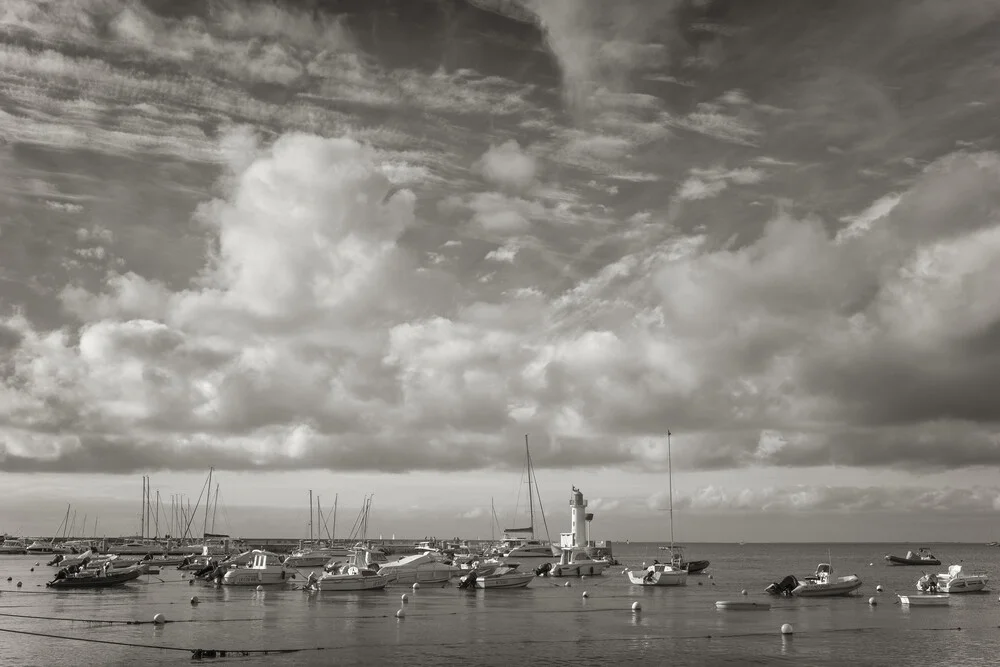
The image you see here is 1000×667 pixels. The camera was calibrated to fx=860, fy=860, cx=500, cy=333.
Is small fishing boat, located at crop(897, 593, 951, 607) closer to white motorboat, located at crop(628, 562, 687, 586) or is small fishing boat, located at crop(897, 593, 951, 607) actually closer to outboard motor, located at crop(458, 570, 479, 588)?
white motorboat, located at crop(628, 562, 687, 586)

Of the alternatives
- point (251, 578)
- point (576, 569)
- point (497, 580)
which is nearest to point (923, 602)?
point (497, 580)

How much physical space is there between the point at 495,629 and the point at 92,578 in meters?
56.5

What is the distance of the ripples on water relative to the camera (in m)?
39.5

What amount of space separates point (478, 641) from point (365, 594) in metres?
37.1

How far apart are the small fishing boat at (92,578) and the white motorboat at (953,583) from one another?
8185cm

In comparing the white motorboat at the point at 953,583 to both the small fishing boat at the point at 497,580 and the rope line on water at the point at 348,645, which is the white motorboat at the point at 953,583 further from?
the small fishing boat at the point at 497,580

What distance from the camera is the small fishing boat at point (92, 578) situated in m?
86.5

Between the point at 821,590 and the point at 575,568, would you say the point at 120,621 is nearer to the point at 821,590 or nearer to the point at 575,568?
the point at 821,590

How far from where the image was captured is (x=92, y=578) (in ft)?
288

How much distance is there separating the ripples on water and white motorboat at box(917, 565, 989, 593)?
3.37 m

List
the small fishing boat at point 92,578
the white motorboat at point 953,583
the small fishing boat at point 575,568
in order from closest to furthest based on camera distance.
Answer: the white motorboat at point 953,583
the small fishing boat at point 92,578
the small fishing boat at point 575,568

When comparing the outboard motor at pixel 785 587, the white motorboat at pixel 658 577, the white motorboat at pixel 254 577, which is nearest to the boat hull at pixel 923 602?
the outboard motor at pixel 785 587

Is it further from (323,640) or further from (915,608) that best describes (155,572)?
(915,608)

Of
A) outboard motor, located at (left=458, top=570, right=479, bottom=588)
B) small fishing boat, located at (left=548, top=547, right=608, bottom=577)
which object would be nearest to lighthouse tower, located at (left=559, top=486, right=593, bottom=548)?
small fishing boat, located at (left=548, top=547, right=608, bottom=577)
